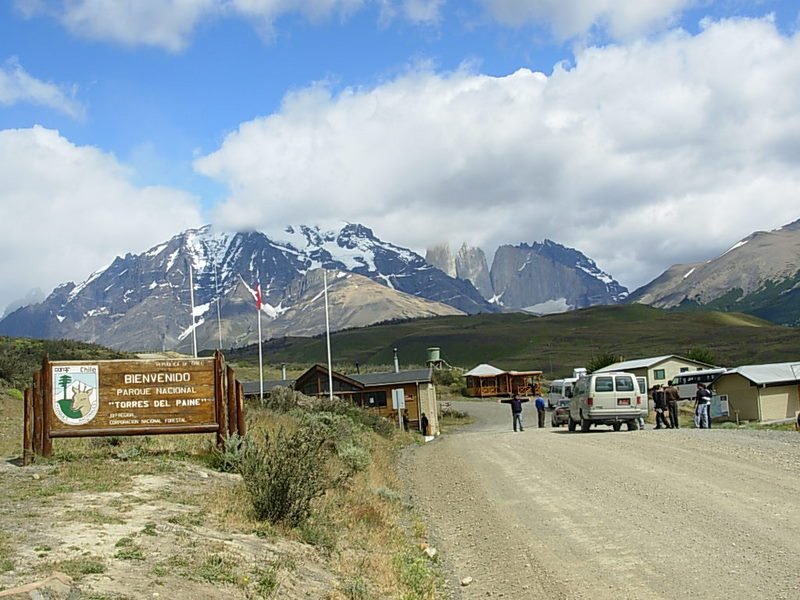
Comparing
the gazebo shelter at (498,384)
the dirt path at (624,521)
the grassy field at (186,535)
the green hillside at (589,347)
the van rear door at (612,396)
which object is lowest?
the dirt path at (624,521)

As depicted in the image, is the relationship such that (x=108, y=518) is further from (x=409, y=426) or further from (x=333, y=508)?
(x=409, y=426)

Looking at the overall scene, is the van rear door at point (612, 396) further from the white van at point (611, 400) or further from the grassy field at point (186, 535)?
the grassy field at point (186, 535)

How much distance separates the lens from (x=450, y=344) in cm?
19425

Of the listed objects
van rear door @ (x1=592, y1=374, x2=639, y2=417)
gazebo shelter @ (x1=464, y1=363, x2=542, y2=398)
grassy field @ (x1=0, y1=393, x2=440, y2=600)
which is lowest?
grassy field @ (x1=0, y1=393, x2=440, y2=600)

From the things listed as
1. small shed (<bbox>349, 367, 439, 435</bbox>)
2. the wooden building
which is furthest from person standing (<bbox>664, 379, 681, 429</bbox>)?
small shed (<bbox>349, 367, 439, 435</bbox>)

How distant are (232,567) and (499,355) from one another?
169m

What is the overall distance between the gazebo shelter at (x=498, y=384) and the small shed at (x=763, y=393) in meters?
40.5

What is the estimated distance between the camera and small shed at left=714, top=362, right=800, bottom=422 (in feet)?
157

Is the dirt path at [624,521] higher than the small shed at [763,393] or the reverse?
the reverse

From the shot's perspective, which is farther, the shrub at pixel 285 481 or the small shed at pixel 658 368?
the small shed at pixel 658 368

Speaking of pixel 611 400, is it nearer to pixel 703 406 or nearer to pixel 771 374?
pixel 703 406

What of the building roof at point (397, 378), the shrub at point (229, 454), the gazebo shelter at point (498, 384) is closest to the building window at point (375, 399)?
the building roof at point (397, 378)

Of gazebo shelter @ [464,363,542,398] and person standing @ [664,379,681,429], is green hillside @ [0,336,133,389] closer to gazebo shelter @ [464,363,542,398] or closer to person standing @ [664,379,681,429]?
person standing @ [664,379,681,429]

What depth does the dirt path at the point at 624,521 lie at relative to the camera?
783cm
